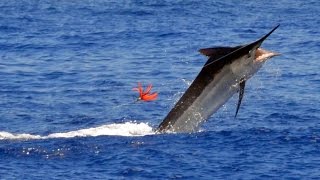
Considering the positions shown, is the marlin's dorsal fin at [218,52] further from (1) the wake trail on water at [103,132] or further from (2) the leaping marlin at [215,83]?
(1) the wake trail on water at [103,132]

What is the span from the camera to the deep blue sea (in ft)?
82.0

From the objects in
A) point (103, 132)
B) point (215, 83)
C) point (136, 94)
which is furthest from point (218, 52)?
point (136, 94)

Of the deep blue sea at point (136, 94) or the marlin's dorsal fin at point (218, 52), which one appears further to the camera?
the marlin's dorsal fin at point (218, 52)

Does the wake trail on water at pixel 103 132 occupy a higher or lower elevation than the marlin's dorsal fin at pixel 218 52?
lower

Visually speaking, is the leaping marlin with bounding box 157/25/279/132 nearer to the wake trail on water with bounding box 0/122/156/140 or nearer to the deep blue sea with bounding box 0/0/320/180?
the deep blue sea with bounding box 0/0/320/180

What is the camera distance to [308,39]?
150 feet

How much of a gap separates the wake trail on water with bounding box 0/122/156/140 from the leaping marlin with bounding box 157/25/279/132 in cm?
146

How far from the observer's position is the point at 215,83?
2622cm

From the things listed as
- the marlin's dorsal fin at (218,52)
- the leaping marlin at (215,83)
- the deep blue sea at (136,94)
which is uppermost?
the marlin's dorsal fin at (218,52)

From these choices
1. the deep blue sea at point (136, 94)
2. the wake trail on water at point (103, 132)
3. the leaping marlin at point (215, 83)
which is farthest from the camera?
the wake trail on water at point (103, 132)

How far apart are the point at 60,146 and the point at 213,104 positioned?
446 cm

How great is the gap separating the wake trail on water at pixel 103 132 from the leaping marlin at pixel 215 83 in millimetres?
1461

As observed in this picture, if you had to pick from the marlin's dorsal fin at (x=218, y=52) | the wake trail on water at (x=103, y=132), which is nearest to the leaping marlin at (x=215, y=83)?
the marlin's dorsal fin at (x=218, y=52)

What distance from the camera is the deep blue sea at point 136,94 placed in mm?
24984
